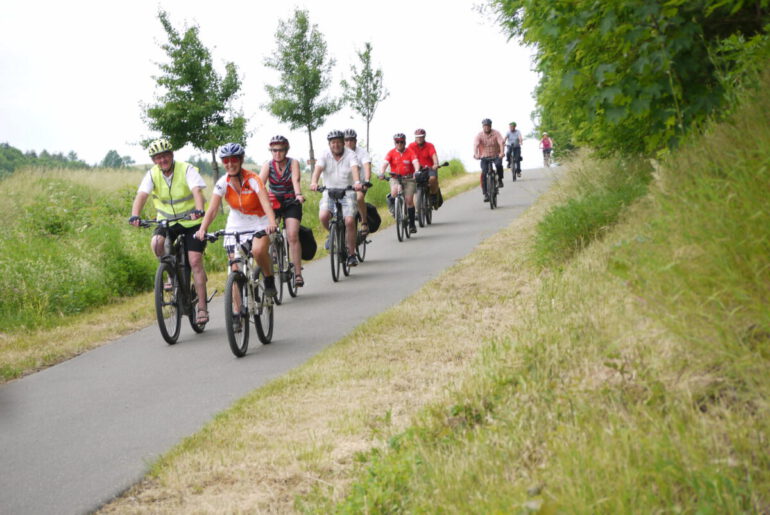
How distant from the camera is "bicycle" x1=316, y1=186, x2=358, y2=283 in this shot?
1320cm

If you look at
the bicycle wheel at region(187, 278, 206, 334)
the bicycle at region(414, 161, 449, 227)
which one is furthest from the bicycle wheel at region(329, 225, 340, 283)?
the bicycle at region(414, 161, 449, 227)

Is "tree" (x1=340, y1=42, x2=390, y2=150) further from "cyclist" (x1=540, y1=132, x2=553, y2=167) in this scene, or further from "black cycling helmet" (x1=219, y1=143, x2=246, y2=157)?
"black cycling helmet" (x1=219, y1=143, x2=246, y2=157)

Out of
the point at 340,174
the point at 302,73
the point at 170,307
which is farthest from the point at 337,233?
the point at 302,73

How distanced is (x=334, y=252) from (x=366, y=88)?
4049 cm

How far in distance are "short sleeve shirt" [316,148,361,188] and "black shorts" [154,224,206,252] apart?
11.4ft

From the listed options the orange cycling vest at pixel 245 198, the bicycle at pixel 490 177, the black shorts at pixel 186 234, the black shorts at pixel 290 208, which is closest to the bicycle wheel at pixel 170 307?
the black shorts at pixel 186 234

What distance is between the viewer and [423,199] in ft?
63.6

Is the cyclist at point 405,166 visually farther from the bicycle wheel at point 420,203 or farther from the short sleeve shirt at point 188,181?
the short sleeve shirt at point 188,181

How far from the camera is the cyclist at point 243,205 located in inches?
368

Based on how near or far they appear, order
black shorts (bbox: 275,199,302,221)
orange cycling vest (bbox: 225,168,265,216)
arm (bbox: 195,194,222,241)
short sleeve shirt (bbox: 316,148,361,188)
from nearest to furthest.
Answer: arm (bbox: 195,194,222,241), orange cycling vest (bbox: 225,168,265,216), black shorts (bbox: 275,199,302,221), short sleeve shirt (bbox: 316,148,361,188)

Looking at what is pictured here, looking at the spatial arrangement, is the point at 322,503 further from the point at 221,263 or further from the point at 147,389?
the point at 221,263

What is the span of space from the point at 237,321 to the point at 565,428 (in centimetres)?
533

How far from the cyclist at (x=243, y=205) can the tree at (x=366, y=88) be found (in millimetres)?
42812

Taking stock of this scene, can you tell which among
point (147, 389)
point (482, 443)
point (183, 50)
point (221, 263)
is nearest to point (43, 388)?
point (147, 389)
